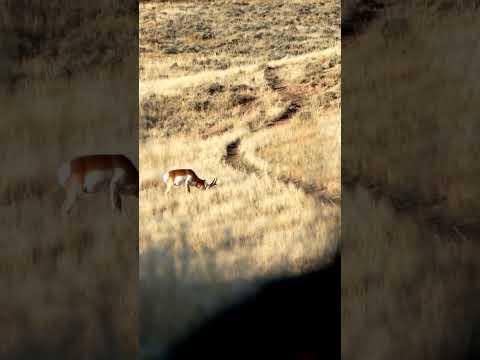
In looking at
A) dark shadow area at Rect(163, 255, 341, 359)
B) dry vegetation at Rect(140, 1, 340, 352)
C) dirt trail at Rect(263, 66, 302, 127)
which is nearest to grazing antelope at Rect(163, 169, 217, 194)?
dry vegetation at Rect(140, 1, 340, 352)

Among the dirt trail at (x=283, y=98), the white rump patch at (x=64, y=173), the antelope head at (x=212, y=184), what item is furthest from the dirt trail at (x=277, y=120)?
the white rump patch at (x=64, y=173)

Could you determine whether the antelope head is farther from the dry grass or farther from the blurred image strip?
the dry grass

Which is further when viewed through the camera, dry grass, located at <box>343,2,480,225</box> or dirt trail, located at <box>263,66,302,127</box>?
dirt trail, located at <box>263,66,302,127</box>

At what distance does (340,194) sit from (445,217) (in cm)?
65

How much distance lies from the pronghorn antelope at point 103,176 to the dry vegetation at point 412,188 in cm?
139

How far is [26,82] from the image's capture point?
436cm

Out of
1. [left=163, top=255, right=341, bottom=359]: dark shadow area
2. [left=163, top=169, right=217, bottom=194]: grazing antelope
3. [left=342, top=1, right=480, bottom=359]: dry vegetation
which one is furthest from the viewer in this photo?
[left=163, top=169, right=217, bottom=194]: grazing antelope

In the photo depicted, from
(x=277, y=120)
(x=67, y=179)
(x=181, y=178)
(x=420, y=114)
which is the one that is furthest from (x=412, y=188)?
(x=67, y=179)

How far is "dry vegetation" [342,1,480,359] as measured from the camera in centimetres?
400

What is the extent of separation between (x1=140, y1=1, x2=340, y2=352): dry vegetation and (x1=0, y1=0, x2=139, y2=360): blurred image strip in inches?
5.2

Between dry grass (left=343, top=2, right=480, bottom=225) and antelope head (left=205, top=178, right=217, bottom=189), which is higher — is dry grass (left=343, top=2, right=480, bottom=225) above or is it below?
above

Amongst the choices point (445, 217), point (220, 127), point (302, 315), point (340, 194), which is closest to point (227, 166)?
point (220, 127)

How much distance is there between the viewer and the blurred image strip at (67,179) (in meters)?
4.25

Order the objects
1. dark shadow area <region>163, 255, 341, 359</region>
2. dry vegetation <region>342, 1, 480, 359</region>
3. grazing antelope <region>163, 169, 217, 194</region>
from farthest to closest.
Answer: grazing antelope <region>163, 169, 217, 194</region>
dark shadow area <region>163, 255, 341, 359</region>
dry vegetation <region>342, 1, 480, 359</region>
